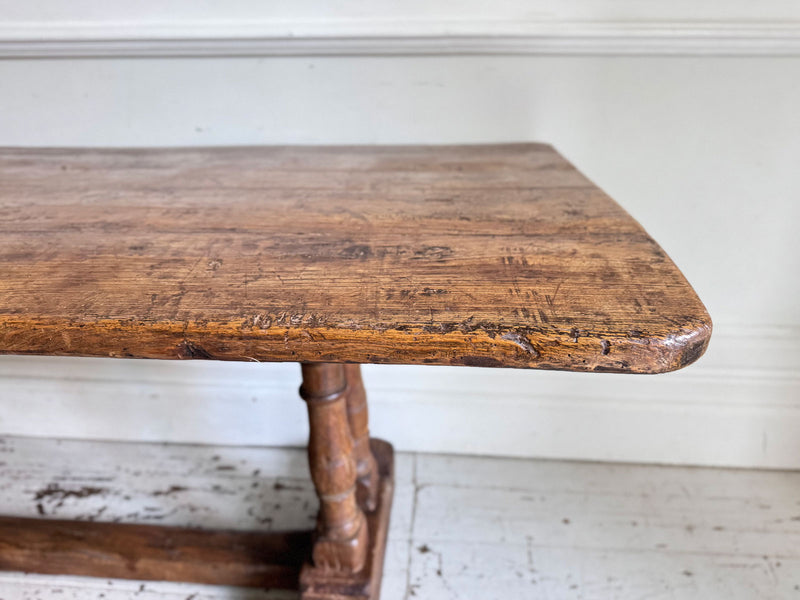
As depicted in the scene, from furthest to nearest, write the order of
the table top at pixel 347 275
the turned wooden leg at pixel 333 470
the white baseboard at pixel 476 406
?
the white baseboard at pixel 476 406
the turned wooden leg at pixel 333 470
the table top at pixel 347 275

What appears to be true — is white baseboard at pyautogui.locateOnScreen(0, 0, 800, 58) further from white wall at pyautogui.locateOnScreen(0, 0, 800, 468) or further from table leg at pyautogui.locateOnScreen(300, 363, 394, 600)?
table leg at pyautogui.locateOnScreen(300, 363, 394, 600)

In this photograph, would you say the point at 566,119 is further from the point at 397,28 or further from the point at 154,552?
the point at 154,552

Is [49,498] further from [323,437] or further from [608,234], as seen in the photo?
[608,234]

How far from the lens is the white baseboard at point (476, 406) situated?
42.8 inches

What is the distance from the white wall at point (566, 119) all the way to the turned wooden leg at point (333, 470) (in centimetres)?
39

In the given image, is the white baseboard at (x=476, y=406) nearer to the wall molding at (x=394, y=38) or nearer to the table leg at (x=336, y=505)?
the table leg at (x=336, y=505)

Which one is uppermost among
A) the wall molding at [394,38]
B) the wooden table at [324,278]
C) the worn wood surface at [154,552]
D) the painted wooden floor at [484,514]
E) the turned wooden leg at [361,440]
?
the wall molding at [394,38]

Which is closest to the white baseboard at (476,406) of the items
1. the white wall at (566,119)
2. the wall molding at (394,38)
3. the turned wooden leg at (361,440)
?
the white wall at (566,119)

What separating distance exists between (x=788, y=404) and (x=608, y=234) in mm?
808

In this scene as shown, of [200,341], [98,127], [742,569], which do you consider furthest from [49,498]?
[742,569]

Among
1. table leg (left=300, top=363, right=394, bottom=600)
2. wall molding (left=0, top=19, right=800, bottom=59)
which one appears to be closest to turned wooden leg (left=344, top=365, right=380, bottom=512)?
table leg (left=300, top=363, right=394, bottom=600)

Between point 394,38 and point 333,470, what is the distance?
25.1 inches

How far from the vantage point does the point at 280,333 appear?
392 millimetres

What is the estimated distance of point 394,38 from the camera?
35.8 inches
